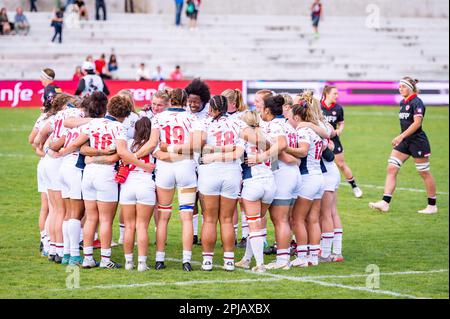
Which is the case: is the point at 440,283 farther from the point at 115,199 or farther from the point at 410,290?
the point at 115,199

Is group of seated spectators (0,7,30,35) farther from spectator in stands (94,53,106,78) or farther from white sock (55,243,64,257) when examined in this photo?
white sock (55,243,64,257)

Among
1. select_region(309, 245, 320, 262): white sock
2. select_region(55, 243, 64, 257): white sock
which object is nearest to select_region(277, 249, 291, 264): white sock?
select_region(309, 245, 320, 262): white sock

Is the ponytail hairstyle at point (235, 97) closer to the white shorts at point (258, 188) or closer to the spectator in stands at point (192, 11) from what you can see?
the white shorts at point (258, 188)

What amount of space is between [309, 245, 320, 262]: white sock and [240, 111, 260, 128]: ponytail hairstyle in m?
1.81

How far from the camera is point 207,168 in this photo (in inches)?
445

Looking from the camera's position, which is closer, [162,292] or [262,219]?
[162,292]

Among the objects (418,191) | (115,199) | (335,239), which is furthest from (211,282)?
(418,191)

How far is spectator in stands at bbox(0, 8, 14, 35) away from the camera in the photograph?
38969 millimetres

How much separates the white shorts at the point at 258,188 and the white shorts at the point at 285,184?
0.63ft

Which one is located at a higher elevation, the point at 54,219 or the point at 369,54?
the point at 369,54

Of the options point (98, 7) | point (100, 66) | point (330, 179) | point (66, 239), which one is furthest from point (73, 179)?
point (98, 7)

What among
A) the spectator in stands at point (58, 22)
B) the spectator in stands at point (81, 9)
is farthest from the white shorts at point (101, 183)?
the spectator in stands at point (81, 9)

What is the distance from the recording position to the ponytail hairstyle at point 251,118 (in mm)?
11328
